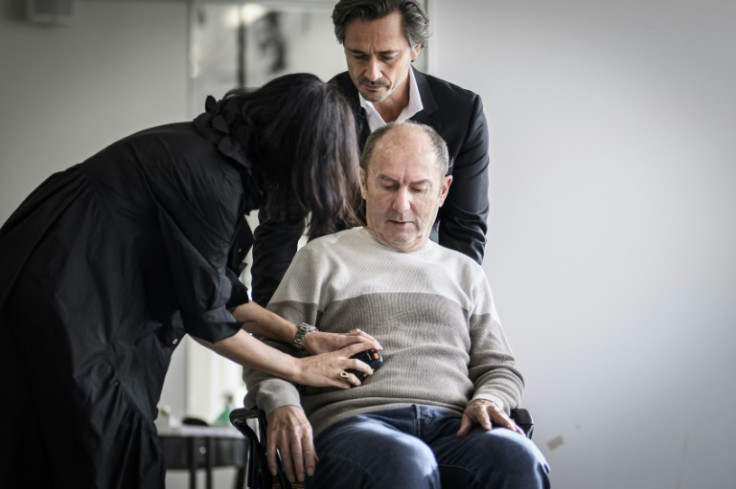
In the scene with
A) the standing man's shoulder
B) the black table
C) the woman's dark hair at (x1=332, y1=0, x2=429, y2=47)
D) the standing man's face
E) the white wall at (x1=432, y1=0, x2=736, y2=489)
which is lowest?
the black table

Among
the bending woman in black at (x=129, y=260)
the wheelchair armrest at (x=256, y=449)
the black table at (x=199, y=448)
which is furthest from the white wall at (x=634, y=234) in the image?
the bending woman in black at (x=129, y=260)

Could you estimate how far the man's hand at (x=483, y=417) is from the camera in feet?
6.59

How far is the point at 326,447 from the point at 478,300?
0.56 meters

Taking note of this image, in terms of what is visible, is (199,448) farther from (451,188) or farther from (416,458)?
(416,458)

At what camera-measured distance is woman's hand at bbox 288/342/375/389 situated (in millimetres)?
2059

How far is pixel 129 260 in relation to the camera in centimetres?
186

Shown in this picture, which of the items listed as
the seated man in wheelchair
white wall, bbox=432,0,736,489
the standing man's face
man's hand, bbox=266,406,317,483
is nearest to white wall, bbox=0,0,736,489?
white wall, bbox=432,0,736,489

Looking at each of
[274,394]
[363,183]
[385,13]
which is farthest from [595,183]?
[274,394]

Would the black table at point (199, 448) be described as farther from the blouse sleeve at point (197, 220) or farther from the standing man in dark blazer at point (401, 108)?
the blouse sleeve at point (197, 220)

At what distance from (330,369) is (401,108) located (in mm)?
878

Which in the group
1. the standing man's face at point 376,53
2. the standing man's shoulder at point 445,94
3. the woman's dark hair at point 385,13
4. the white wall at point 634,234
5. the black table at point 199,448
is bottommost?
the black table at point 199,448

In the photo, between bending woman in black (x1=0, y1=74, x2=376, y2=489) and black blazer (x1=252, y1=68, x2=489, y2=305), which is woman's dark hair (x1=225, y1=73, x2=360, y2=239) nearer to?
bending woman in black (x1=0, y1=74, x2=376, y2=489)

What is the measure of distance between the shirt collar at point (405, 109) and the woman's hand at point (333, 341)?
68 cm

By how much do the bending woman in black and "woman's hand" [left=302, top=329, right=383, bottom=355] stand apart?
23 cm
